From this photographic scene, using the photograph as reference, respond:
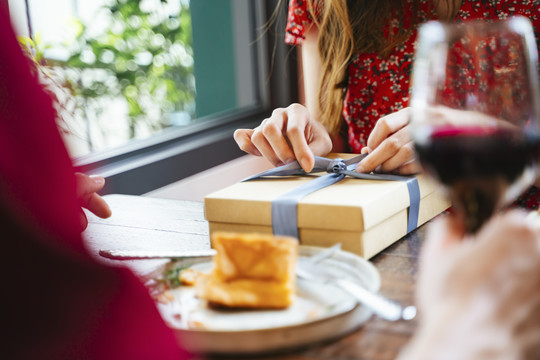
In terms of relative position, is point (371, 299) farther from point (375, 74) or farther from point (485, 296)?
point (375, 74)

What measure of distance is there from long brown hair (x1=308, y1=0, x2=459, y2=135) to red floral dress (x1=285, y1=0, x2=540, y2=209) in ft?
0.12

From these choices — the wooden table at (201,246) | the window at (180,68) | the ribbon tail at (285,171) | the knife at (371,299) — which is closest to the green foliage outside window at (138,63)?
the window at (180,68)

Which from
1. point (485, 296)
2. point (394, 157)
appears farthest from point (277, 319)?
point (394, 157)

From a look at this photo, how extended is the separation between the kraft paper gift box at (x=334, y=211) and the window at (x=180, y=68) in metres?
1.77

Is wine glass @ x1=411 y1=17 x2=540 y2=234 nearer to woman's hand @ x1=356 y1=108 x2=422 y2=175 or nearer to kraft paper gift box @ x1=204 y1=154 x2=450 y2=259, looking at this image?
kraft paper gift box @ x1=204 y1=154 x2=450 y2=259

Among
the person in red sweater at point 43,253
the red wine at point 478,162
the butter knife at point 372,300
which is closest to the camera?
the person in red sweater at point 43,253

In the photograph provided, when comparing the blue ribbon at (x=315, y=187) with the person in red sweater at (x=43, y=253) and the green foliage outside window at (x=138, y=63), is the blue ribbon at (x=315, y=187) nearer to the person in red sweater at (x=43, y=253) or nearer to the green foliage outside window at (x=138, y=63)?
the person in red sweater at (x=43, y=253)

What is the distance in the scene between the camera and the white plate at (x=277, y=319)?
2.07 ft

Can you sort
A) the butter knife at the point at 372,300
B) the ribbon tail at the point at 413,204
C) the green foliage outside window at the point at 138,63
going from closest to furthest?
the butter knife at the point at 372,300 < the ribbon tail at the point at 413,204 < the green foliage outside window at the point at 138,63

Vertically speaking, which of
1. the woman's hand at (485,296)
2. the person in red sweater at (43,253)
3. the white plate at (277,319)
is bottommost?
the white plate at (277,319)

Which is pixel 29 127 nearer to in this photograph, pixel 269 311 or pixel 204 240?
pixel 269 311

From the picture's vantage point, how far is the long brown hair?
178cm

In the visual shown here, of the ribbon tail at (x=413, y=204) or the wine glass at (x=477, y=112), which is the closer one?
the wine glass at (x=477, y=112)

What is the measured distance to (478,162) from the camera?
0.57m
